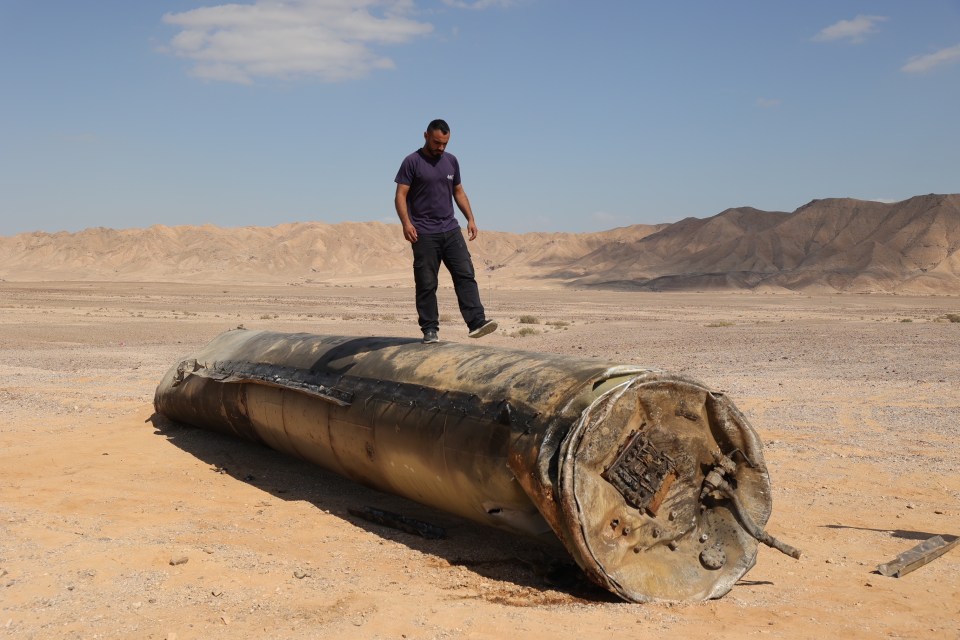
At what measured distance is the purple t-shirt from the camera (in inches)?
272

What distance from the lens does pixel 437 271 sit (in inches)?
280

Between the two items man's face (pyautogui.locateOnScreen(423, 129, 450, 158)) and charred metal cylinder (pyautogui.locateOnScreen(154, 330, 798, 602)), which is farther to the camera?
man's face (pyautogui.locateOnScreen(423, 129, 450, 158))

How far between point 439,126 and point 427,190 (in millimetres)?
497

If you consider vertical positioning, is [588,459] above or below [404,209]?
below

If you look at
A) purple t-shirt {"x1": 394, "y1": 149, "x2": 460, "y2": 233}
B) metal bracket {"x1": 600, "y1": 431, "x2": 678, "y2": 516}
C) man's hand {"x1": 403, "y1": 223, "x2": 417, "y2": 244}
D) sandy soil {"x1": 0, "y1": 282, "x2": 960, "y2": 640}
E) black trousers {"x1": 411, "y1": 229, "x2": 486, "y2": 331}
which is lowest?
sandy soil {"x1": 0, "y1": 282, "x2": 960, "y2": 640}

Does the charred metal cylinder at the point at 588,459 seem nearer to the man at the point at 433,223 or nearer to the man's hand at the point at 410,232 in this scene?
the man at the point at 433,223

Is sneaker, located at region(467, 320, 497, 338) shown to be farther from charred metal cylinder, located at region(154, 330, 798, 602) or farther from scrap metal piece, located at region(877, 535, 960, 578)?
scrap metal piece, located at region(877, 535, 960, 578)

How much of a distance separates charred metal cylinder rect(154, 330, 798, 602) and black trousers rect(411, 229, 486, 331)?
957mm

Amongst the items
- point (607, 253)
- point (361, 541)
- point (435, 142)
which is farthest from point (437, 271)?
point (607, 253)

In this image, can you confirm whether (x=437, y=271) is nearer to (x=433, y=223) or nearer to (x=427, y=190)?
(x=433, y=223)

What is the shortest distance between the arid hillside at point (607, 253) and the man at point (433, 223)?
65711 millimetres

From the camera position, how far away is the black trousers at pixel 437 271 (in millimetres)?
6953

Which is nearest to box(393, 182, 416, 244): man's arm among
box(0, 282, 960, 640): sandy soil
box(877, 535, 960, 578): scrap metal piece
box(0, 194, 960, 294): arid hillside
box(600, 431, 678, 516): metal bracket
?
box(0, 282, 960, 640): sandy soil

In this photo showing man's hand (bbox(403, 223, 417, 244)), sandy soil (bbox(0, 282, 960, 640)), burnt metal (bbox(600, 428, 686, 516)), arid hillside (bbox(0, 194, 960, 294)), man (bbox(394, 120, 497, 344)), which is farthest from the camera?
arid hillside (bbox(0, 194, 960, 294))
